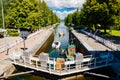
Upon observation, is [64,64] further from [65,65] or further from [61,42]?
[61,42]

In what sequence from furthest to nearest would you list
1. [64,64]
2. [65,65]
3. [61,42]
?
[61,42] → [65,65] → [64,64]

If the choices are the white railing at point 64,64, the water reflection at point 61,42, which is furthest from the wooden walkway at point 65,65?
the water reflection at point 61,42

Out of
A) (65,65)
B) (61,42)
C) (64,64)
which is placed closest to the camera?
(64,64)

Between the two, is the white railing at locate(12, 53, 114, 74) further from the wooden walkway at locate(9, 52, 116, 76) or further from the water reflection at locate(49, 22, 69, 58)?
the water reflection at locate(49, 22, 69, 58)

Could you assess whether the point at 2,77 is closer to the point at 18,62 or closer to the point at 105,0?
the point at 18,62

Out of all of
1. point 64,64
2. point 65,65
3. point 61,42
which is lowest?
point 61,42

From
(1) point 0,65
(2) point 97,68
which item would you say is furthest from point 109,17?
(1) point 0,65

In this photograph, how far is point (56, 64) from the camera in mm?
22141

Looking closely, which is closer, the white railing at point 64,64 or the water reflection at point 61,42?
the white railing at point 64,64

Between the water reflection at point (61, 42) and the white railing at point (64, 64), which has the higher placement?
the white railing at point (64, 64)

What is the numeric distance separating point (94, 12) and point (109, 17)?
6710 millimetres

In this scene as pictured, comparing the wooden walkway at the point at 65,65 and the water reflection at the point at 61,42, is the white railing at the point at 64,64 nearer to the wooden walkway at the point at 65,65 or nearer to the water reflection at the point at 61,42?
the wooden walkway at the point at 65,65

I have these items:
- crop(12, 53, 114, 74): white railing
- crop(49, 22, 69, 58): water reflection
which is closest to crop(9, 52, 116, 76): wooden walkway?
crop(12, 53, 114, 74): white railing

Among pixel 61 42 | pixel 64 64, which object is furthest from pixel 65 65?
pixel 61 42
